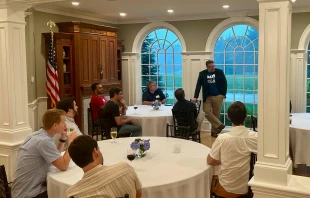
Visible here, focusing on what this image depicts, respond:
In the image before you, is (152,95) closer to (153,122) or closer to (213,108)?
(213,108)

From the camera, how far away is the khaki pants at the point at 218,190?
3.16 metres

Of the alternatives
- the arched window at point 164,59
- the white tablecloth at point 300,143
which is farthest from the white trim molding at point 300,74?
the white tablecloth at point 300,143

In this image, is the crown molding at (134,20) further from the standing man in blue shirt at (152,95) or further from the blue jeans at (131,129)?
the blue jeans at (131,129)

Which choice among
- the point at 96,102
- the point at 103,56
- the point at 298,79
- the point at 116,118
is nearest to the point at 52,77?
the point at 96,102

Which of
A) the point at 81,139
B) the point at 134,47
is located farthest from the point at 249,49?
the point at 81,139

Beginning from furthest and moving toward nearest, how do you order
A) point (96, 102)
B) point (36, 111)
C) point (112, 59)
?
point (112, 59) → point (36, 111) → point (96, 102)

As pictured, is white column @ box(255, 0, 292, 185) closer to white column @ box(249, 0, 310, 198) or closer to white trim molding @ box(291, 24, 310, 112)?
white column @ box(249, 0, 310, 198)

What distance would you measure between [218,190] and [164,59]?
6571 millimetres

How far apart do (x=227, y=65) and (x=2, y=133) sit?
226 inches

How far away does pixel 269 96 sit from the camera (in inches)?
109

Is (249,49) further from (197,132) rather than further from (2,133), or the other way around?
(2,133)

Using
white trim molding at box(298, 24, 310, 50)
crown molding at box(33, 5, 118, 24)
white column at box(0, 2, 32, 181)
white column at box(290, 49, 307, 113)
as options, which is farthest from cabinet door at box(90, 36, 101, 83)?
white trim molding at box(298, 24, 310, 50)

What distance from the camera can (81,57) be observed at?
7.79 metres

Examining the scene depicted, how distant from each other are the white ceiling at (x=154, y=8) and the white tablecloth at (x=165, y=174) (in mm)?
4029
